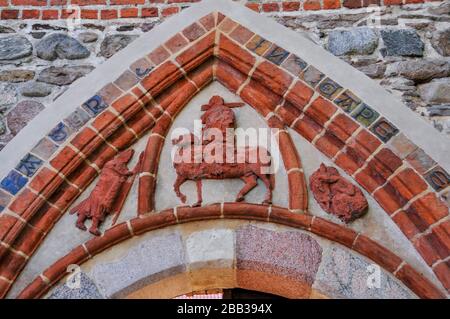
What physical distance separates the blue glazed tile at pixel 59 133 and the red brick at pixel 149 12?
856 millimetres

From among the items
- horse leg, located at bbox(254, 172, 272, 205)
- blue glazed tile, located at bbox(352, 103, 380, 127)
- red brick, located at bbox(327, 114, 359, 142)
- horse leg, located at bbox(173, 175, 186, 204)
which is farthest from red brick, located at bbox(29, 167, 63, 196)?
blue glazed tile, located at bbox(352, 103, 380, 127)

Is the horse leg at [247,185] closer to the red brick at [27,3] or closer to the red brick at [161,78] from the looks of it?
the red brick at [161,78]

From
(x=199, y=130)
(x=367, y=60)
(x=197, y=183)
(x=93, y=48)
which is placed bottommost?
(x=197, y=183)

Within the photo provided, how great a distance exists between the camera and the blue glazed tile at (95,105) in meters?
3.66

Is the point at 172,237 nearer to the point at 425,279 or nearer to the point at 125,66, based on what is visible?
the point at 125,66

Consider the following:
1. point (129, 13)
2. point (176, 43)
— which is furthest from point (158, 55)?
point (129, 13)

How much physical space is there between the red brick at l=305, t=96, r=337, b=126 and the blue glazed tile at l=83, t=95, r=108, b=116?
3.81 feet

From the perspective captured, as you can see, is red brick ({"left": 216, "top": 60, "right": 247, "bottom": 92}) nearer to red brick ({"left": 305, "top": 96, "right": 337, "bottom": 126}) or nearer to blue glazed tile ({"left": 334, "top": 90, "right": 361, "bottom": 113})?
red brick ({"left": 305, "top": 96, "right": 337, "bottom": 126})

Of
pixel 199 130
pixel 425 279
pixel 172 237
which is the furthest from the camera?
pixel 199 130

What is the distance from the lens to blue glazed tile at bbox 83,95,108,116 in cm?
366

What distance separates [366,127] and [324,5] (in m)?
0.86

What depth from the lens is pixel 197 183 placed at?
356 cm

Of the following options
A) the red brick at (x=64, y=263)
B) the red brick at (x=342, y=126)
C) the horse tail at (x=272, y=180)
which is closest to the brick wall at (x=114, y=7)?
the red brick at (x=342, y=126)

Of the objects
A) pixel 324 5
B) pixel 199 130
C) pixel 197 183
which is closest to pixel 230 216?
pixel 197 183
